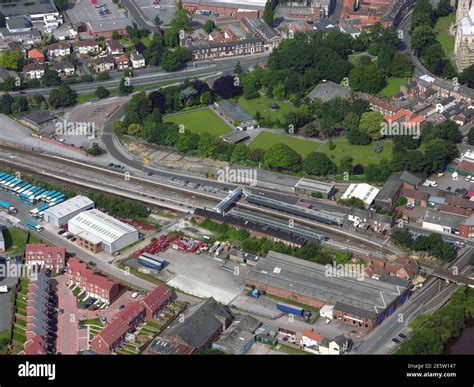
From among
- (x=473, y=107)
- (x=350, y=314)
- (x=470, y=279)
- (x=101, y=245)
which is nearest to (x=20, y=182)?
(x=101, y=245)

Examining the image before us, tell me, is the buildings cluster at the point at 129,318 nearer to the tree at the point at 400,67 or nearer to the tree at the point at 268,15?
the tree at the point at 400,67

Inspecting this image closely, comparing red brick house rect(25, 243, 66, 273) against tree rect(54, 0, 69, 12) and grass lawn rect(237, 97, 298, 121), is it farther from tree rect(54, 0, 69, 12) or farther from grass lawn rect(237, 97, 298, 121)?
tree rect(54, 0, 69, 12)

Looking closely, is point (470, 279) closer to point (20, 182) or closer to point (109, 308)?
point (109, 308)

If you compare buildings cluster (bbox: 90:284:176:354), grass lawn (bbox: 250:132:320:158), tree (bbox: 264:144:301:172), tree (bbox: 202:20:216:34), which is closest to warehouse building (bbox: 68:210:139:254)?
buildings cluster (bbox: 90:284:176:354)

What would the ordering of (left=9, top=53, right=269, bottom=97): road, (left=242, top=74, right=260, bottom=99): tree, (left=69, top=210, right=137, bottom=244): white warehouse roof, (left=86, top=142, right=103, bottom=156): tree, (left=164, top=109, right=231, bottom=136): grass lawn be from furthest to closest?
(left=9, top=53, right=269, bottom=97): road → (left=242, top=74, right=260, bottom=99): tree → (left=164, top=109, right=231, bottom=136): grass lawn → (left=86, top=142, right=103, bottom=156): tree → (left=69, top=210, right=137, bottom=244): white warehouse roof

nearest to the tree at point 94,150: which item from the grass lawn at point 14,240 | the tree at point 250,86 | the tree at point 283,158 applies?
the grass lawn at point 14,240

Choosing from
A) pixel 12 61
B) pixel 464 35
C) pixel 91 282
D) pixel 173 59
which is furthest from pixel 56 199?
pixel 464 35

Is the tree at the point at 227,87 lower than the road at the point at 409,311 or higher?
higher
